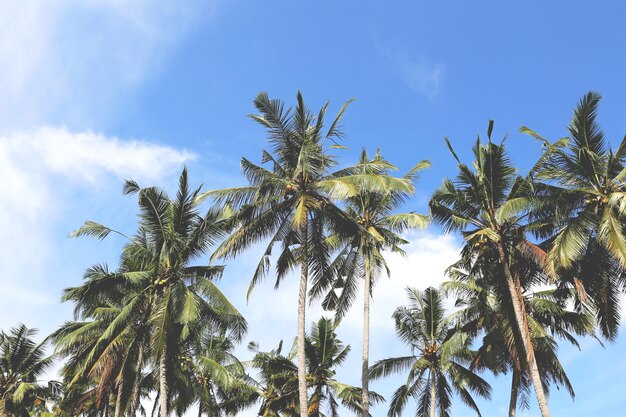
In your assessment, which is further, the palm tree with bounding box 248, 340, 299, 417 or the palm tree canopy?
the palm tree with bounding box 248, 340, 299, 417

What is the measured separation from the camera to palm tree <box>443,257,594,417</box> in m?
22.5

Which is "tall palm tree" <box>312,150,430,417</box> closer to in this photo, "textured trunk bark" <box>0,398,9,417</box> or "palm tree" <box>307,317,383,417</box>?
"palm tree" <box>307,317,383,417</box>

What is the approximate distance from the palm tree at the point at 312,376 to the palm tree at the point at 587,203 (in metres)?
14.9

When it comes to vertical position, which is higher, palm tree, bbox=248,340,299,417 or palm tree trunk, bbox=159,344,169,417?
palm tree, bbox=248,340,299,417

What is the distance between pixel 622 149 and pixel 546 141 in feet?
8.23

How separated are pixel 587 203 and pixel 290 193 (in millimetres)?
10464

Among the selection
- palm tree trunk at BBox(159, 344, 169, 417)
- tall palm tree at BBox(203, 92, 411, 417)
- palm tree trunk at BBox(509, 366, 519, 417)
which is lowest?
palm tree trunk at BBox(159, 344, 169, 417)

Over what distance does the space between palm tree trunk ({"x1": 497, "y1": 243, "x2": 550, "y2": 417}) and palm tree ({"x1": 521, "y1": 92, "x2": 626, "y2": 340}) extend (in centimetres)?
170

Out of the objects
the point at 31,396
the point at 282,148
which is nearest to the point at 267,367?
the point at 31,396

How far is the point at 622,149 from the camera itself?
19.5m

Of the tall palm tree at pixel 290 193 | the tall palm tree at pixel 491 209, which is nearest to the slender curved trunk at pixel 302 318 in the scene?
the tall palm tree at pixel 290 193

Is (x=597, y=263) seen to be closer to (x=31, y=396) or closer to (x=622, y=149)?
(x=622, y=149)

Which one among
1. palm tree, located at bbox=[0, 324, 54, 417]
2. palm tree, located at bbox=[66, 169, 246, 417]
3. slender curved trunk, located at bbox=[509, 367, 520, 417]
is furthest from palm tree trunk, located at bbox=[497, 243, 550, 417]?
palm tree, located at bbox=[0, 324, 54, 417]

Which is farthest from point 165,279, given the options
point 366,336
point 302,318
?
point 366,336
